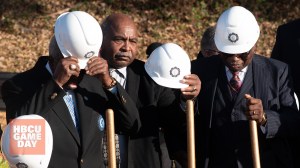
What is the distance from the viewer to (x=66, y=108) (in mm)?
6512

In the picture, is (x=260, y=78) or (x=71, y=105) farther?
(x=260, y=78)

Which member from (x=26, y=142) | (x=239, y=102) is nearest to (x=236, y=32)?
(x=239, y=102)

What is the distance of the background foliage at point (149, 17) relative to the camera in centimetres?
1628

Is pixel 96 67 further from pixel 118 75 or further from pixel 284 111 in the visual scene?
pixel 284 111

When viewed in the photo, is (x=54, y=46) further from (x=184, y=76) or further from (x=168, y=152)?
(x=168, y=152)

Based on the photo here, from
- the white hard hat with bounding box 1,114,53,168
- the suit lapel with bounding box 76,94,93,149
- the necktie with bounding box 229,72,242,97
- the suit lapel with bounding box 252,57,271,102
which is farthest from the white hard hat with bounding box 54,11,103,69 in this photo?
the suit lapel with bounding box 252,57,271,102

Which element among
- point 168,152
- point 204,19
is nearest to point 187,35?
point 204,19

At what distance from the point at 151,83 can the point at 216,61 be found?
49cm

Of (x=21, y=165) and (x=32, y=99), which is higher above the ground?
(x=32, y=99)

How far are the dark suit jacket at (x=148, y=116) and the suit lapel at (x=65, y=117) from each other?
0.66m

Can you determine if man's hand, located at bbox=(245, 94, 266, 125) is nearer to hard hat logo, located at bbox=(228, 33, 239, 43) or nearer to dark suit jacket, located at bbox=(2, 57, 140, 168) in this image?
hard hat logo, located at bbox=(228, 33, 239, 43)

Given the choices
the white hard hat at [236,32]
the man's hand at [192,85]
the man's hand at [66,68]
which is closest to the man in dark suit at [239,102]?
the white hard hat at [236,32]

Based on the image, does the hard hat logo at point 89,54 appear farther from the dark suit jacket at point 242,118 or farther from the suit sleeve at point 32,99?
the dark suit jacket at point 242,118

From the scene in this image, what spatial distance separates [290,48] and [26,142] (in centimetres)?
278
